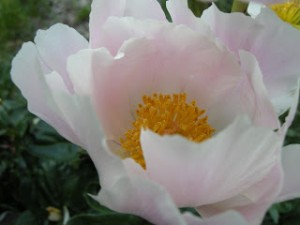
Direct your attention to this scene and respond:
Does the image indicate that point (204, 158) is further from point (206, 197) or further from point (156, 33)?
point (156, 33)

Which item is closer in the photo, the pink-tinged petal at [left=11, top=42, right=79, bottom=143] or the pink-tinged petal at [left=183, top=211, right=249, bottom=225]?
the pink-tinged petal at [left=183, top=211, right=249, bottom=225]

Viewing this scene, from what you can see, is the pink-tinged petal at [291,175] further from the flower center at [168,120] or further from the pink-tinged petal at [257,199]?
the flower center at [168,120]

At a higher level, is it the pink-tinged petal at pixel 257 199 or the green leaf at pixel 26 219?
the pink-tinged petal at pixel 257 199

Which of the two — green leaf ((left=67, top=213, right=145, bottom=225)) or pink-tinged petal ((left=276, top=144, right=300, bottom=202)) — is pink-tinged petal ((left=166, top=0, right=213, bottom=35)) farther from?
green leaf ((left=67, top=213, right=145, bottom=225))

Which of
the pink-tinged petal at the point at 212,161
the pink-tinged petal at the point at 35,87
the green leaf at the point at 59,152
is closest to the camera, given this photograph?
the pink-tinged petal at the point at 212,161

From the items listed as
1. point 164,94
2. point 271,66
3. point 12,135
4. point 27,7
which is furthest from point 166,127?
point 27,7

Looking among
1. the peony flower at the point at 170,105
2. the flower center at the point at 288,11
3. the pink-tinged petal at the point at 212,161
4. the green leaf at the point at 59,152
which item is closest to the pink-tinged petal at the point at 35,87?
the peony flower at the point at 170,105

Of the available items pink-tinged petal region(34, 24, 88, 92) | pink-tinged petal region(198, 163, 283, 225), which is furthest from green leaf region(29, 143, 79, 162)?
pink-tinged petal region(198, 163, 283, 225)

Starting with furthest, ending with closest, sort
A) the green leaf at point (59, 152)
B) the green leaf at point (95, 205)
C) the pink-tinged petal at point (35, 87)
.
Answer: the green leaf at point (59, 152) < the green leaf at point (95, 205) < the pink-tinged petal at point (35, 87)
